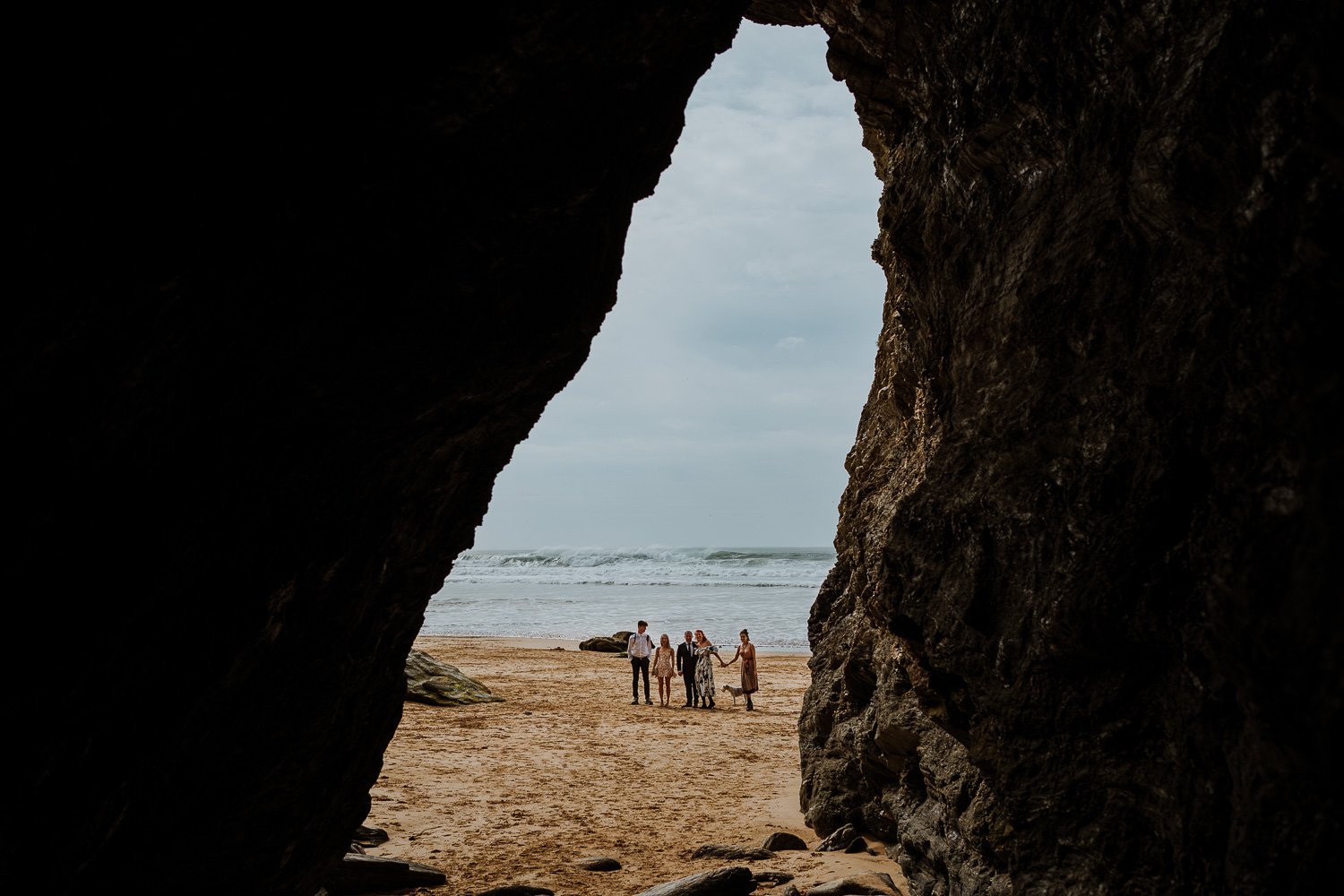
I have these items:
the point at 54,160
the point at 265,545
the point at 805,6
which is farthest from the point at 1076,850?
the point at 805,6

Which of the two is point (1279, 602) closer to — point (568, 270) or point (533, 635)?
point (568, 270)

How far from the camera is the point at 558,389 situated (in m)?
5.81

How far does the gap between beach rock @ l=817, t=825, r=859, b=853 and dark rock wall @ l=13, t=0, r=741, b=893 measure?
499 centimetres

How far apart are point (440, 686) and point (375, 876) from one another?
437 inches

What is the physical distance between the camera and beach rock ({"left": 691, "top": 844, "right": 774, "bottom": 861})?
8.31 metres

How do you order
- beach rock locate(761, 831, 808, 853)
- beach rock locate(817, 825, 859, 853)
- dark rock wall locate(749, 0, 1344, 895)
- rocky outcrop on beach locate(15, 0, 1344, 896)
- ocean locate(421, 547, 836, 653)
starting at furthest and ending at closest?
ocean locate(421, 547, 836, 653) < beach rock locate(761, 831, 808, 853) < beach rock locate(817, 825, 859, 853) < rocky outcrop on beach locate(15, 0, 1344, 896) < dark rock wall locate(749, 0, 1344, 895)

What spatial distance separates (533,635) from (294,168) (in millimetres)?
34899

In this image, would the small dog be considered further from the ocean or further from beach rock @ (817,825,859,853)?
beach rock @ (817,825,859,853)

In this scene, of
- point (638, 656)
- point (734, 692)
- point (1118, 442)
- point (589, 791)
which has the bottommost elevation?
point (589, 791)

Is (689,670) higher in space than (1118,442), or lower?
lower

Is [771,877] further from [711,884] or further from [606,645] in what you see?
[606,645]

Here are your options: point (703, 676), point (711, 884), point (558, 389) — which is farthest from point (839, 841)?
point (703, 676)

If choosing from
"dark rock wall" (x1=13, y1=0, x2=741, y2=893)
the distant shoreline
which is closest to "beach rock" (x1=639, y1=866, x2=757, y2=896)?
"dark rock wall" (x1=13, y1=0, x2=741, y2=893)

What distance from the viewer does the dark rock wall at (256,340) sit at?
3568 mm
